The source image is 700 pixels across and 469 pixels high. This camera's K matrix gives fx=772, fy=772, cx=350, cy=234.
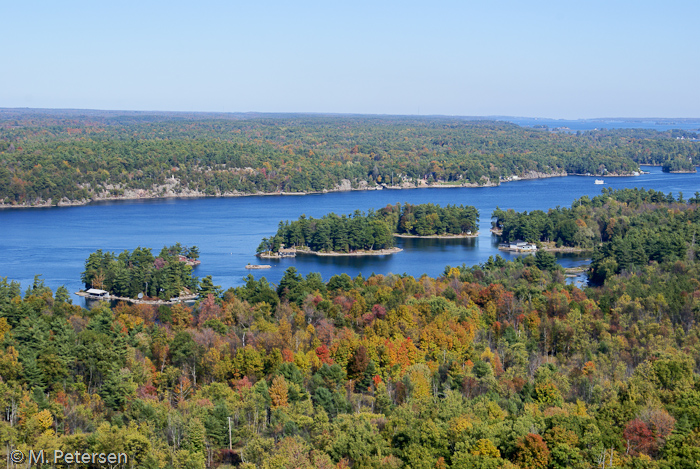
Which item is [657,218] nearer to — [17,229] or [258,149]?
[17,229]

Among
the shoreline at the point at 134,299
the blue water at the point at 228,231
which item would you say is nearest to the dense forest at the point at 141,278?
the shoreline at the point at 134,299

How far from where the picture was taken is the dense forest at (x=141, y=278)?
106ft

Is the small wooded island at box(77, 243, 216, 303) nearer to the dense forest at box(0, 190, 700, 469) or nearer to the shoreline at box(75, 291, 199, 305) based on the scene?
the shoreline at box(75, 291, 199, 305)

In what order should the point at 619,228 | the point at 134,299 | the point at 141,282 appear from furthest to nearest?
the point at 619,228, the point at 141,282, the point at 134,299

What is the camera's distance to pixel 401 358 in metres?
19.8

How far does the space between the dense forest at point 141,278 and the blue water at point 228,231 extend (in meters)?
1.26

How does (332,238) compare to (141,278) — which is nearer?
(141,278)

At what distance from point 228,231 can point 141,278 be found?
53.7 ft

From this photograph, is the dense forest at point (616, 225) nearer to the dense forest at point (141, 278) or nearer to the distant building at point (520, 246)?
the distant building at point (520, 246)

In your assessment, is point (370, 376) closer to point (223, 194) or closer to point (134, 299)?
point (134, 299)

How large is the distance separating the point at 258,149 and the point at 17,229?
4096 cm

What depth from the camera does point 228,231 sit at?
1927 inches

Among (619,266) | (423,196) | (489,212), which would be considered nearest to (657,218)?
(619,266)

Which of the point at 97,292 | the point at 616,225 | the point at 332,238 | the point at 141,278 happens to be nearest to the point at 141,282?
the point at 141,278
